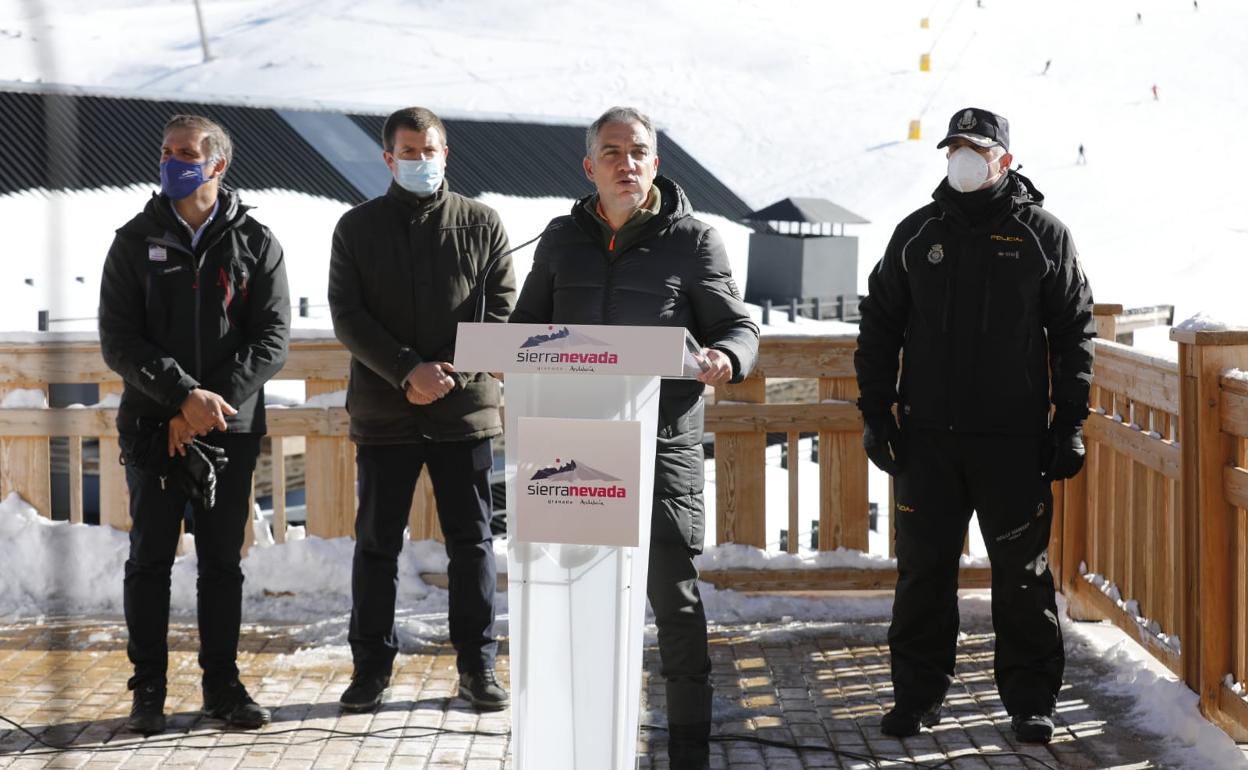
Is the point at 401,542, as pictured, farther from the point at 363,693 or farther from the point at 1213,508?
the point at 1213,508

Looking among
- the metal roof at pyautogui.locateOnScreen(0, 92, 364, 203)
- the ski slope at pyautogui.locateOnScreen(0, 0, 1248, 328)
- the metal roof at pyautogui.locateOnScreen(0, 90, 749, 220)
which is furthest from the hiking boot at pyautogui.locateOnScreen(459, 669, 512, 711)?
the ski slope at pyautogui.locateOnScreen(0, 0, 1248, 328)

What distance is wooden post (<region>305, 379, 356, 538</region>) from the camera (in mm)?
6191

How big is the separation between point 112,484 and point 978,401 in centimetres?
393

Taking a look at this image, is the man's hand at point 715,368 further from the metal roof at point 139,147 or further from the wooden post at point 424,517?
the metal roof at point 139,147

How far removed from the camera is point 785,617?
19.6 feet

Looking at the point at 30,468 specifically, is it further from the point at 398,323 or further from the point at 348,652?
the point at 398,323

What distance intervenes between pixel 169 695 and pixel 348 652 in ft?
2.49

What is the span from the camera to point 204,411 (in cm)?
441

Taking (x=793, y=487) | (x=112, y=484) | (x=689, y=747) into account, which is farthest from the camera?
(x=112, y=484)

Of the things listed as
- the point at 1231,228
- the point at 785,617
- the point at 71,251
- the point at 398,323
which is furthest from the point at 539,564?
the point at 1231,228

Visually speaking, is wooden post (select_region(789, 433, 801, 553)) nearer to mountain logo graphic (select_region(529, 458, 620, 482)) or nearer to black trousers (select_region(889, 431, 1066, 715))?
black trousers (select_region(889, 431, 1066, 715))

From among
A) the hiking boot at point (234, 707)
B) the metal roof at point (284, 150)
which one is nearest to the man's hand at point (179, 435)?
the hiking boot at point (234, 707)

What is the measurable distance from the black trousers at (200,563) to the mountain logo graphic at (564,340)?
5.87 feet

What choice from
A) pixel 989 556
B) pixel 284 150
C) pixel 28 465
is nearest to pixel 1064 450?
pixel 989 556
